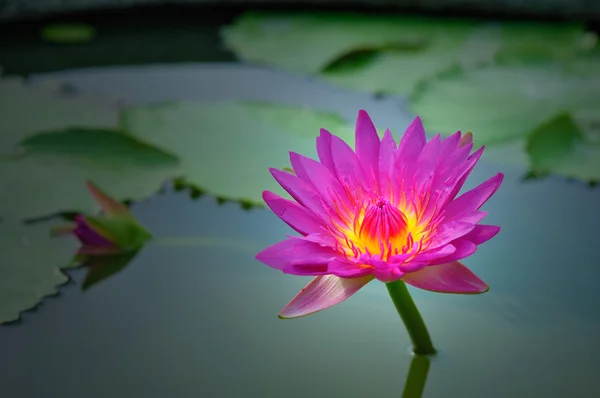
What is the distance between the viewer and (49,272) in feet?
3.86

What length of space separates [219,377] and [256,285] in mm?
209

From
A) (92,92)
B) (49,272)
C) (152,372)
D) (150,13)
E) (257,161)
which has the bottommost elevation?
(152,372)

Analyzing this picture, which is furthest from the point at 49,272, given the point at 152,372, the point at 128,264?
the point at 152,372

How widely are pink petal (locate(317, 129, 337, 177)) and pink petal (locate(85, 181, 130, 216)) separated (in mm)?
430

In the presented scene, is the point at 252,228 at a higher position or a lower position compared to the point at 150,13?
lower

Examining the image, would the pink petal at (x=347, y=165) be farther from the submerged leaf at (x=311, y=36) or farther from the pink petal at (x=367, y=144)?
the submerged leaf at (x=311, y=36)

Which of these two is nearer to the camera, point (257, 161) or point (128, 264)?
point (128, 264)

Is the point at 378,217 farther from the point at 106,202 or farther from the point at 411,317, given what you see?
the point at 106,202

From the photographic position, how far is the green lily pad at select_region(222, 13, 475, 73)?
6.39ft

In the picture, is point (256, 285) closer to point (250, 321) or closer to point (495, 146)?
point (250, 321)

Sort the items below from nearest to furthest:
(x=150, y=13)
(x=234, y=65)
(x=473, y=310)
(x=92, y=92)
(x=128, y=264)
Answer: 1. (x=473, y=310)
2. (x=128, y=264)
3. (x=92, y=92)
4. (x=234, y=65)
5. (x=150, y=13)

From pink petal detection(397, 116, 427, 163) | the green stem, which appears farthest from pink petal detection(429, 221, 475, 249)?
the green stem

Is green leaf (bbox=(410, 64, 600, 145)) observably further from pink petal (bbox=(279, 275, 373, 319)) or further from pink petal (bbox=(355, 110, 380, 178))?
pink petal (bbox=(279, 275, 373, 319))

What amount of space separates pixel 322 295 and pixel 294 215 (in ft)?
0.33
